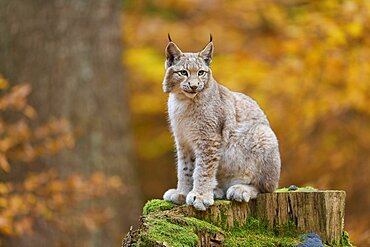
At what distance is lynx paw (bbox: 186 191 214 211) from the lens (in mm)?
4637

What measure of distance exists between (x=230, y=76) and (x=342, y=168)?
2375 millimetres

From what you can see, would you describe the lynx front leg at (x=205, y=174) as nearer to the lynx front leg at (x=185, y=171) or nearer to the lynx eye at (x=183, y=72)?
the lynx front leg at (x=185, y=171)

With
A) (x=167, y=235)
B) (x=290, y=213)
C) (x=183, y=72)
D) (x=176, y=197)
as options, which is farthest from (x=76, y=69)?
(x=167, y=235)

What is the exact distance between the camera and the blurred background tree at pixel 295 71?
9.29 meters

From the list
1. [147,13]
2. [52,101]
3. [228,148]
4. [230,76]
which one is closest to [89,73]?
[52,101]

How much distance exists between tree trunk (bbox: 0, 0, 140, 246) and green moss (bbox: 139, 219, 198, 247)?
5.59 metres

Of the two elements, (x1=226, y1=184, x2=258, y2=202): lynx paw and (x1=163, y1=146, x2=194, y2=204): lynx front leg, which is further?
(x1=163, y1=146, x2=194, y2=204): lynx front leg

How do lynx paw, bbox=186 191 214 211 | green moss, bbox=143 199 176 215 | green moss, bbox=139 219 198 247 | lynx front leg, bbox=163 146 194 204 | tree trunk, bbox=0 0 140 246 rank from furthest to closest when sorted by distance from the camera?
1. tree trunk, bbox=0 0 140 246
2. lynx front leg, bbox=163 146 194 204
3. green moss, bbox=143 199 176 215
4. lynx paw, bbox=186 191 214 211
5. green moss, bbox=139 219 198 247

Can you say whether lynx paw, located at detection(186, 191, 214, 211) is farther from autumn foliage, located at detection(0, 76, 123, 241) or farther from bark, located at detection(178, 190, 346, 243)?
autumn foliage, located at detection(0, 76, 123, 241)

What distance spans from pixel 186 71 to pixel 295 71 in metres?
5.52

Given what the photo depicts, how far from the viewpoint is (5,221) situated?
6805 millimetres

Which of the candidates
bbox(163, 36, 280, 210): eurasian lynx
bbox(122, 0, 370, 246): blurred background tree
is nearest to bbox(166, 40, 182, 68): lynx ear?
bbox(163, 36, 280, 210): eurasian lynx

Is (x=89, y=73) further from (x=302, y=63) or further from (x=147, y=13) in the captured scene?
(x=147, y=13)

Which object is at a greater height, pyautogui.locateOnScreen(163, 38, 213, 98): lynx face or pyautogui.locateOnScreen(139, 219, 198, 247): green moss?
pyautogui.locateOnScreen(163, 38, 213, 98): lynx face
